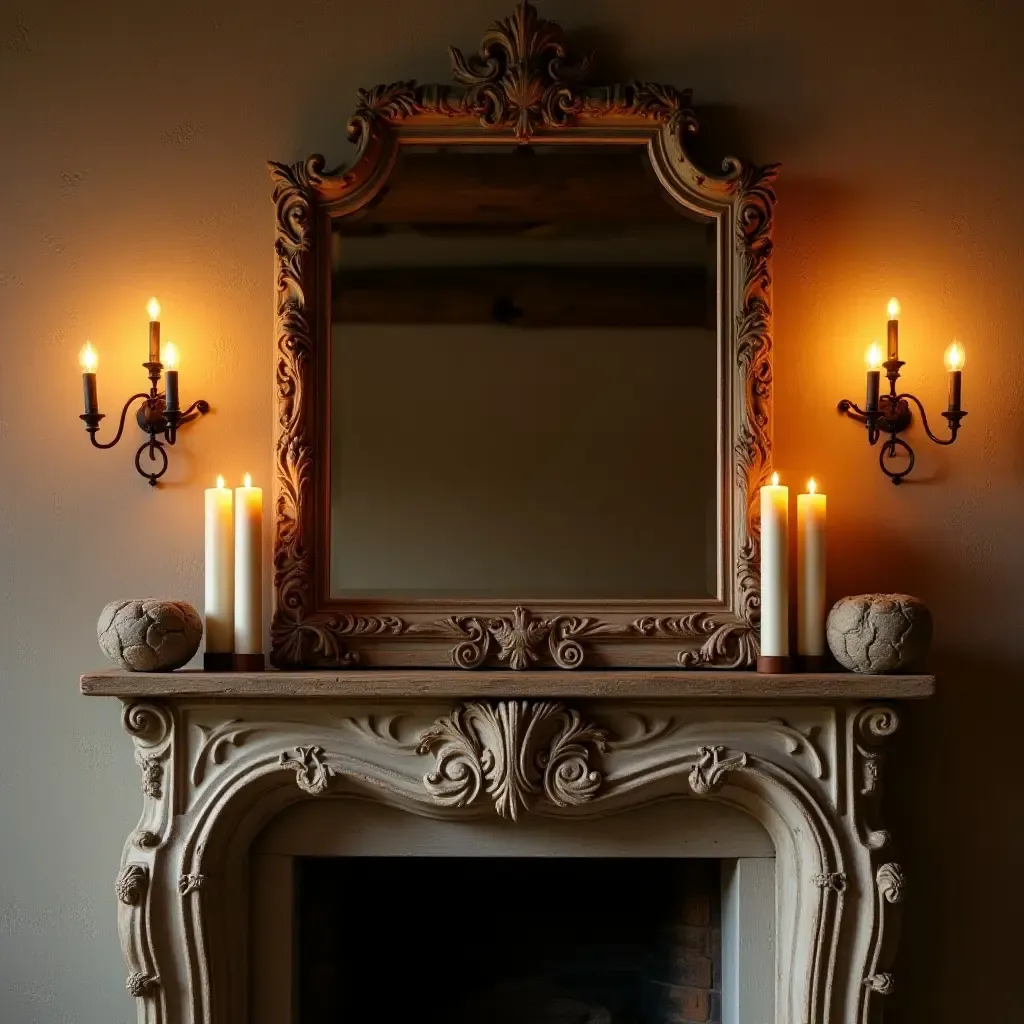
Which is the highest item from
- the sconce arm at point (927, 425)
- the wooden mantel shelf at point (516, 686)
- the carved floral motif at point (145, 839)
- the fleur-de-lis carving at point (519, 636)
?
the sconce arm at point (927, 425)

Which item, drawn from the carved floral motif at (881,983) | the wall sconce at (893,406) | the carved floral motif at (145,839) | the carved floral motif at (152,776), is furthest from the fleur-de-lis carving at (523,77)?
the carved floral motif at (881,983)

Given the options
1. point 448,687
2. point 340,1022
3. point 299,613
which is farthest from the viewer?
point 340,1022

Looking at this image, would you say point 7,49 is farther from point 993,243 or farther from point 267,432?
point 993,243

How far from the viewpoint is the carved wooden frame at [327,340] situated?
1.81m

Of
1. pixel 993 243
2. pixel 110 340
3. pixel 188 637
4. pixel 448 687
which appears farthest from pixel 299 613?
pixel 993 243

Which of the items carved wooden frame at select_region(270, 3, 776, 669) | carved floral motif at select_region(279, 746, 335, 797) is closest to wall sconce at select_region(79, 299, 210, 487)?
carved wooden frame at select_region(270, 3, 776, 669)

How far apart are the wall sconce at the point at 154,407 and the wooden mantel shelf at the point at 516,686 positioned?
41 cm

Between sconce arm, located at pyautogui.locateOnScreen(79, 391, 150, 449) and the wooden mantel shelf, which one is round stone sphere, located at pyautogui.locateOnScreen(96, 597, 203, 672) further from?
sconce arm, located at pyautogui.locateOnScreen(79, 391, 150, 449)

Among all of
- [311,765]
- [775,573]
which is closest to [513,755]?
[311,765]

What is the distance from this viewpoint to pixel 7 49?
6.36 ft

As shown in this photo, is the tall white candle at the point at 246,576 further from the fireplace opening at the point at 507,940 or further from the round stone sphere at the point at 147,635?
the fireplace opening at the point at 507,940

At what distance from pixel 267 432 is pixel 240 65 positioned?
0.65 m

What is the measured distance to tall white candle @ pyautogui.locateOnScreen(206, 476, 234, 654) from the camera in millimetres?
1754

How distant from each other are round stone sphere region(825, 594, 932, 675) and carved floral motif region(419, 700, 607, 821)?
1.33ft
